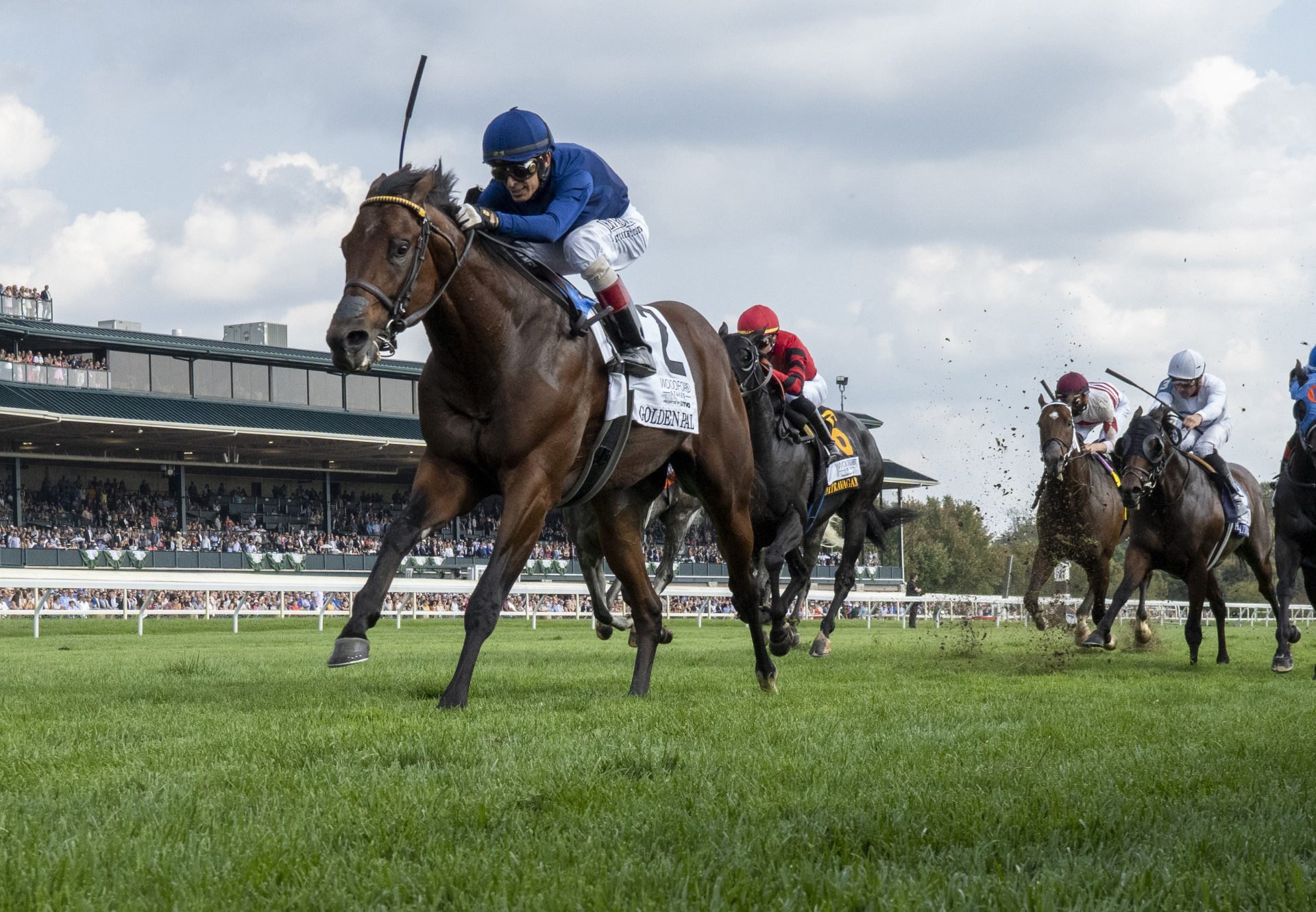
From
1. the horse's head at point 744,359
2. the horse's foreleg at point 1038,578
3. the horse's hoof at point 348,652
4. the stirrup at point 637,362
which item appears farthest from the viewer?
the horse's foreleg at point 1038,578

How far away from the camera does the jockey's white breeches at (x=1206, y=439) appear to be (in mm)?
11344

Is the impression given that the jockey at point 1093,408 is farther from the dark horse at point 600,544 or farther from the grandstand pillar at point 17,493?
the grandstand pillar at point 17,493

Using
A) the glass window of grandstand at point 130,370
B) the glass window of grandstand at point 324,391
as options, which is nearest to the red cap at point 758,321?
the glass window of grandstand at point 130,370

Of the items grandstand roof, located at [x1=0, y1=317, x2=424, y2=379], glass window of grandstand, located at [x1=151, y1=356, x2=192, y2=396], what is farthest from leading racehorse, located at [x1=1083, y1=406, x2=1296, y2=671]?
glass window of grandstand, located at [x1=151, y1=356, x2=192, y2=396]

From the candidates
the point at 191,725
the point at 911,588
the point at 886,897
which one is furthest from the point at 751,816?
the point at 911,588

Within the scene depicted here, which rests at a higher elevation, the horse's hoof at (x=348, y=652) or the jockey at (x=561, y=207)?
the jockey at (x=561, y=207)

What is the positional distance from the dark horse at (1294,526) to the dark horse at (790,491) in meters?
3.29

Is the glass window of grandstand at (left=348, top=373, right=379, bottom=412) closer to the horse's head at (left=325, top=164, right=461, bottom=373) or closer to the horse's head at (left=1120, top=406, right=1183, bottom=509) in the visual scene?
the horse's head at (left=1120, top=406, right=1183, bottom=509)

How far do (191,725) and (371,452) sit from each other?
39474 millimetres

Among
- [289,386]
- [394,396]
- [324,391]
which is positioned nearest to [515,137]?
[289,386]

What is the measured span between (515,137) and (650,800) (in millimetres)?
3655

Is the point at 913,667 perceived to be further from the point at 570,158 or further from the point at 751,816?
the point at 751,816

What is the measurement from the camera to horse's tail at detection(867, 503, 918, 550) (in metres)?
14.1

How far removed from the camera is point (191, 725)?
4.78m
